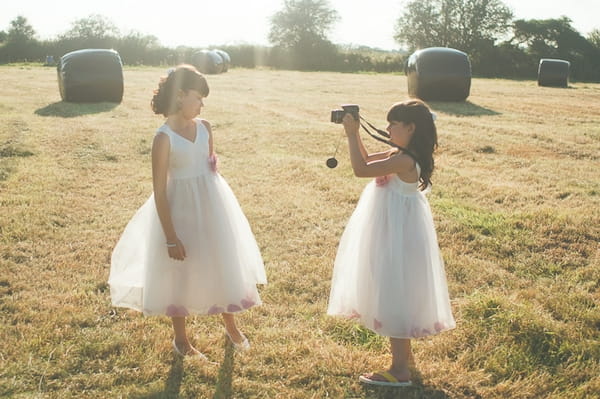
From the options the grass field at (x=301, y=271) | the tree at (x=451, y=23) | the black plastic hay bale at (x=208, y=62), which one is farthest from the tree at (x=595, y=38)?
the grass field at (x=301, y=271)

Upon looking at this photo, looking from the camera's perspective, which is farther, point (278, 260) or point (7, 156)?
point (7, 156)

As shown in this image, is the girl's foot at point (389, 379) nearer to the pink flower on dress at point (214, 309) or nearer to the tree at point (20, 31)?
the pink flower on dress at point (214, 309)

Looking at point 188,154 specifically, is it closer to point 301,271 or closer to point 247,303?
point 247,303

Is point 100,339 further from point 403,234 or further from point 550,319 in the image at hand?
point 550,319

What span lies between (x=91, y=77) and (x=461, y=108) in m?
10.0

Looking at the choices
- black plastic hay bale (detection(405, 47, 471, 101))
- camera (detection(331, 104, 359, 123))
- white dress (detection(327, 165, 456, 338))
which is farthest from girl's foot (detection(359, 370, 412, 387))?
black plastic hay bale (detection(405, 47, 471, 101))

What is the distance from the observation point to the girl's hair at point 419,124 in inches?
108

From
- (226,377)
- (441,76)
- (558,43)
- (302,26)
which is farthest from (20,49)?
(226,377)

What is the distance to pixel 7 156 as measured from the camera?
8219 mm

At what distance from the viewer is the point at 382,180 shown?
2898 millimetres

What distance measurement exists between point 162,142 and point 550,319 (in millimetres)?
2797

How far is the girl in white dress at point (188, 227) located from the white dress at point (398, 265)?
77 cm

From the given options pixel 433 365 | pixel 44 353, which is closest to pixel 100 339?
pixel 44 353

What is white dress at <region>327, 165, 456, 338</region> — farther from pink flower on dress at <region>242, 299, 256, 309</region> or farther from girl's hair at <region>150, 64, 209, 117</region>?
girl's hair at <region>150, 64, 209, 117</region>
